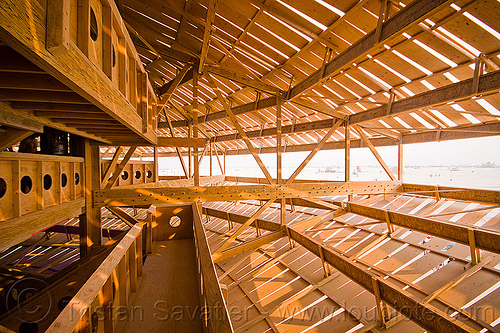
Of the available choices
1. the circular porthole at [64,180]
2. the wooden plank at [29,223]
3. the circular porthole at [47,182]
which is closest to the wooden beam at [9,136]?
the wooden plank at [29,223]

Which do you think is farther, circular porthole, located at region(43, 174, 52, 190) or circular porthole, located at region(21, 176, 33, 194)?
circular porthole, located at region(43, 174, 52, 190)

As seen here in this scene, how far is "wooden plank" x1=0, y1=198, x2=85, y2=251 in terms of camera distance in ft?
10.2

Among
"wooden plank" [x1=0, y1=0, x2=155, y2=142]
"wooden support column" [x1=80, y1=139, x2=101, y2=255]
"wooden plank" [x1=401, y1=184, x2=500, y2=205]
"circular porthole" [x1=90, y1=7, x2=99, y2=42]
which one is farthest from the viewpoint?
"wooden plank" [x1=401, y1=184, x2=500, y2=205]

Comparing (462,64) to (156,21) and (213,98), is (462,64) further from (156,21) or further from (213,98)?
(213,98)

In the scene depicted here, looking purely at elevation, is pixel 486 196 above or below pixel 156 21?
below

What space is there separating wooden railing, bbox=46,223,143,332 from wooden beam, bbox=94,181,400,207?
2344 mm

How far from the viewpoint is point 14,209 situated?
3332mm

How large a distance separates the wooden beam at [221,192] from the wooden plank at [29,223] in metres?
1.05

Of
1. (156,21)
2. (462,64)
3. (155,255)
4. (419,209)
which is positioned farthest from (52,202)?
(419,209)

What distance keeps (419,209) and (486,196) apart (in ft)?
8.68

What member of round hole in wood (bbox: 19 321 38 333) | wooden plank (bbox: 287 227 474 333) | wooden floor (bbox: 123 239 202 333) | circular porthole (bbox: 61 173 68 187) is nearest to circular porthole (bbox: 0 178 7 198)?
circular porthole (bbox: 61 173 68 187)

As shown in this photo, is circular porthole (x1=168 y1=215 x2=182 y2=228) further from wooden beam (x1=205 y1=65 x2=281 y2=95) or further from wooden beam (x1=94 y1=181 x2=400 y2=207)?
wooden beam (x1=205 y1=65 x2=281 y2=95)

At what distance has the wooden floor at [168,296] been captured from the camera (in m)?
2.86

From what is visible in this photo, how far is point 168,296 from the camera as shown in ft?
11.5
